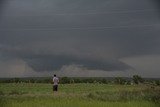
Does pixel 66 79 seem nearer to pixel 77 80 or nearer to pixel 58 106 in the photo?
pixel 77 80

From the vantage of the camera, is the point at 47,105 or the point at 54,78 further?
the point at 54,78

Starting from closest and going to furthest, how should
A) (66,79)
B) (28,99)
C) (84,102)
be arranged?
(84,102) → (28,99) → (66,79)

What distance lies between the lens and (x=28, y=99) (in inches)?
675

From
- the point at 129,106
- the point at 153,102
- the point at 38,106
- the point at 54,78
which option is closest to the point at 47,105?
the point at 38,106

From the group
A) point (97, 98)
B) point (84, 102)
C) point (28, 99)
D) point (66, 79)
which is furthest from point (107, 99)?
point (66, 79)

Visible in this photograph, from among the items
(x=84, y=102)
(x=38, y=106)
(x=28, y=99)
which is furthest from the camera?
(x=28, y=99)

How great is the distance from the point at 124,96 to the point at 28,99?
13.7 feet

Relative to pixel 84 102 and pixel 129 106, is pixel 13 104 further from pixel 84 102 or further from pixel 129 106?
pixel 129 106

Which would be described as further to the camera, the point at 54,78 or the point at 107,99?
the point at 54,78

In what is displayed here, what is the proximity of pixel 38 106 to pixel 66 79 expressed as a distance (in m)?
37.1

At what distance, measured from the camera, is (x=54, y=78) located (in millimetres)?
23016

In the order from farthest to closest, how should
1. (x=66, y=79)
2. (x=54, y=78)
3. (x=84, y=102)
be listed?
(x=66, y=79), (x=54, y=78), (x=84, y=102)

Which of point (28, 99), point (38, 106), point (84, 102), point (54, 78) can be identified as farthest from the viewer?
point (54, 78)

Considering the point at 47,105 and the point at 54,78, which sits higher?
the point at 54,78
